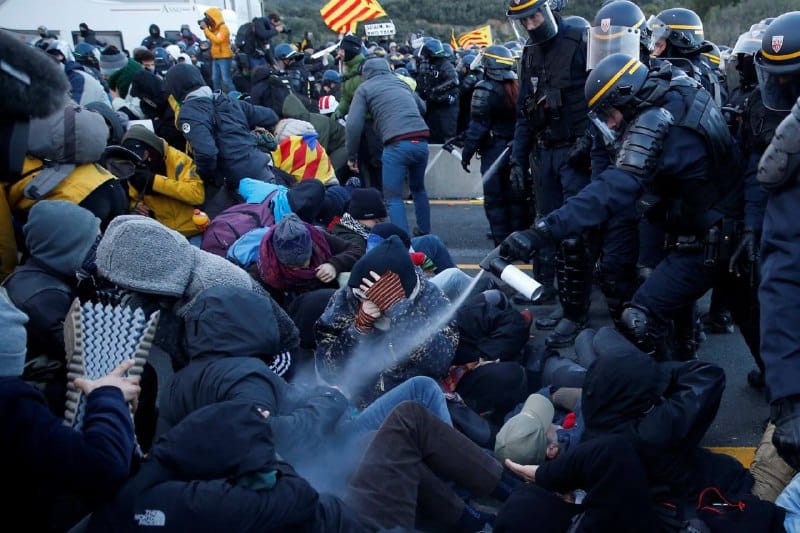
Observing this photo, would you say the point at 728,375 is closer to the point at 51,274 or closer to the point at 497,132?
the point at 497,132

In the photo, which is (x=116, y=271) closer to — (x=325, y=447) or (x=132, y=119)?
(x=325, y=447)

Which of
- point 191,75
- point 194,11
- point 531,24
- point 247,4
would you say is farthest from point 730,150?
point 247,4

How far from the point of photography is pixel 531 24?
5.00m

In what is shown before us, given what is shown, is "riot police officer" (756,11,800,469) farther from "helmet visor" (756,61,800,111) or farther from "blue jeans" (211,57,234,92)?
"blue jeans" (211,57,234,92)

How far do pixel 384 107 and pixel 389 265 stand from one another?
11.5 ft

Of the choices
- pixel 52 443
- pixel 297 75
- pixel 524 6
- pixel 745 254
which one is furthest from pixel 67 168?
pixel 297 75

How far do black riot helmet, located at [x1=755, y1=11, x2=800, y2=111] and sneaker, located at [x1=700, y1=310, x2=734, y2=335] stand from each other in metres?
1.90

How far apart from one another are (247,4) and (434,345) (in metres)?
26.0

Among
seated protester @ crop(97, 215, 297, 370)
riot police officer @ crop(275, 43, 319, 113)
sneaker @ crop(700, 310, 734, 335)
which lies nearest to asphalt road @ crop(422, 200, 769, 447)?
sneaker @ crop(700, 310, 734, 335)

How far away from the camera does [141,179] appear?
511cm

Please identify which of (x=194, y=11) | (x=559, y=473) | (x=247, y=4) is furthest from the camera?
(x=247, y=4)

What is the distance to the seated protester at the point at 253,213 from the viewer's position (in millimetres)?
4809

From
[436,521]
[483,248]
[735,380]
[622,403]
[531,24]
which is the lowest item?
[483,248]

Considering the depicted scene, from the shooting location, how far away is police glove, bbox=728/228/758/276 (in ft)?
12.0
